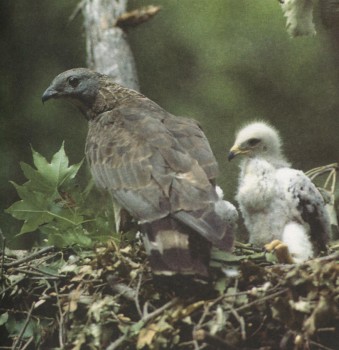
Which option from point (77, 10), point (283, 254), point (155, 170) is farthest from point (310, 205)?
point (77, 10)

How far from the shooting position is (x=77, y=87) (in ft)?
9.52

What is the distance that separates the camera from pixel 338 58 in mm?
2885

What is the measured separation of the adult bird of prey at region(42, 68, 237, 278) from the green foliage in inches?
4.7

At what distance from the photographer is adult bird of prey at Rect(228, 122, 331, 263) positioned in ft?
8.51

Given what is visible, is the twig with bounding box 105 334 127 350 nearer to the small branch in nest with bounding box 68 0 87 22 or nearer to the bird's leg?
the bird's leg

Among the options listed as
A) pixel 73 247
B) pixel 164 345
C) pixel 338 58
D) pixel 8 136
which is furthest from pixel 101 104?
pixel 164 345

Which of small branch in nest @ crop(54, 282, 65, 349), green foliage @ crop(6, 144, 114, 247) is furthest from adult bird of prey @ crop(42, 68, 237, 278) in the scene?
small branch in nest @ crop(54, 282, 65, 349)

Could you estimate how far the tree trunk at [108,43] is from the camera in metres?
3.18

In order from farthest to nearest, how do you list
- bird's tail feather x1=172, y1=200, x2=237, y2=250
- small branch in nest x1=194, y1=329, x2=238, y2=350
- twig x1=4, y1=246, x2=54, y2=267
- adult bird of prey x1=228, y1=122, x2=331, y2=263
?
1. adult bird of prey x1=228, y1=122, x2=331, y2=263
2. twig x1=4, y1=246, x2=54, y2=267
3. bird's tail feather x1=172, y1=200, x2=237, y2=250
4. small branch in nest x1=194, y1=329, x2=238, y2=350

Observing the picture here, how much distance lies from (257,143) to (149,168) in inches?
23.3

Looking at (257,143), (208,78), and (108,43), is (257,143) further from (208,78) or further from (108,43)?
(108,43)

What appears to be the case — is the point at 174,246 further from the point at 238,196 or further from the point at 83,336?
the point at 238,196

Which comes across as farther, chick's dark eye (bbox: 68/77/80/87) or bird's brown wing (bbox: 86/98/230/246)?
chick's dark eye (bbox: 68/77/80/87)

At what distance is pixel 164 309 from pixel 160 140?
62 cm
